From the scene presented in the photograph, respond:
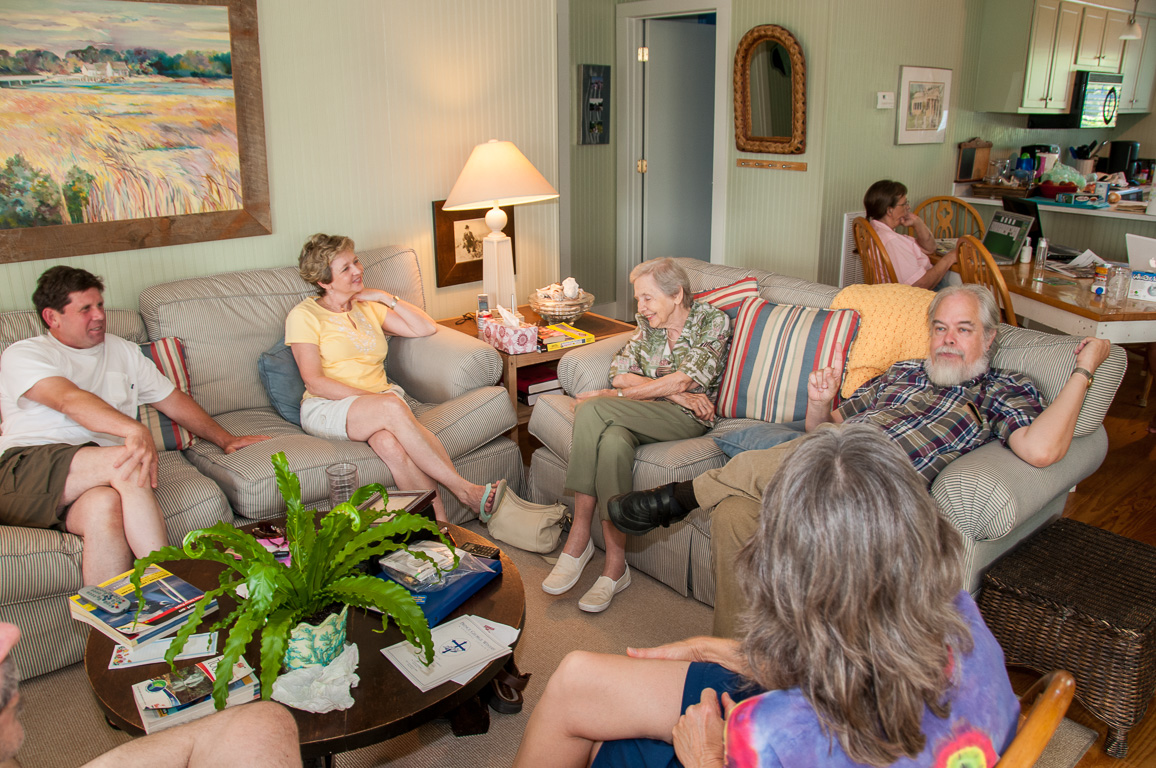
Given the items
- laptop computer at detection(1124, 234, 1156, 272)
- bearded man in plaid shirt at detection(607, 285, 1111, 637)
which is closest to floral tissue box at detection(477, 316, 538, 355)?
bearded man in plaid shirt at detection(607, 285, 1111, 637)

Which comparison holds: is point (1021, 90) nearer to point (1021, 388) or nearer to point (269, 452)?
point (1021, 388)

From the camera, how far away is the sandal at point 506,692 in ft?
7.17

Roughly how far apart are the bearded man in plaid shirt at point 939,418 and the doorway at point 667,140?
9.58 ft

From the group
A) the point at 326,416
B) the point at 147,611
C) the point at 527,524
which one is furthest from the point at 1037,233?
the point at 147,611

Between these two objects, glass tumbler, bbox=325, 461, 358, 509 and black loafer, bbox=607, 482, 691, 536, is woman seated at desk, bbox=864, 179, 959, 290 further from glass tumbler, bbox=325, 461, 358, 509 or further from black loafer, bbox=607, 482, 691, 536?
glass tumbler, bbox=325, 461, 358, 509

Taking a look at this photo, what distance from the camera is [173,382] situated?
2957mm

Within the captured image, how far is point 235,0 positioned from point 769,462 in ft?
8.50

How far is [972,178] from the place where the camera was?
238 inches

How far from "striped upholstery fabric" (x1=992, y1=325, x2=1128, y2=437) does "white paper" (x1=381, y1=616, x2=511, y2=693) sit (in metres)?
1.70

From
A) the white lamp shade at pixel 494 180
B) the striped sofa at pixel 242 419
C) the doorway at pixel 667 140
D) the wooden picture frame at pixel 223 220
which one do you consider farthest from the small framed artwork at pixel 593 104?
the wooden picture frame at pixel 223 220

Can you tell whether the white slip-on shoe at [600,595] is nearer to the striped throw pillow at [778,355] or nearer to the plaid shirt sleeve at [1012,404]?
the striped throw pillow at [778,355]

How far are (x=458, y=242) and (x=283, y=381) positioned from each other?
122 cm

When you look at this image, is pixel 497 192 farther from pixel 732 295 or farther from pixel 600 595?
pixel 600 595

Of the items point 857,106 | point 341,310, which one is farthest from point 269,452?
point 857,106
